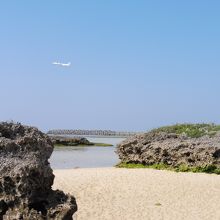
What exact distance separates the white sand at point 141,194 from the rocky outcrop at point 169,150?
1.22 meters

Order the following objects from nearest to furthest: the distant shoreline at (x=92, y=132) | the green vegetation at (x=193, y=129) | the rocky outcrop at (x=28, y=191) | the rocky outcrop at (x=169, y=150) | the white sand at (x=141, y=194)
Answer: the rocky outcrop at (x=28, y=191) < the white sand at (x=141, y=194) < the rocky outcrop at (x=169, y=150) < the green vegetation at (x=193, y=129) < the distant shoreline at (x=92, y=132)

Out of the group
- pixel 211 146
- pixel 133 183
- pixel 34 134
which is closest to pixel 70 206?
pixel 34 134

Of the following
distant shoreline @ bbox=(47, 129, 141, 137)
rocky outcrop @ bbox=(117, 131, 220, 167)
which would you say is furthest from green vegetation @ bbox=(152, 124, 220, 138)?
distant shoreline @ bbox=(47, 129, 141, 137)

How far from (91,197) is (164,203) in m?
2.08

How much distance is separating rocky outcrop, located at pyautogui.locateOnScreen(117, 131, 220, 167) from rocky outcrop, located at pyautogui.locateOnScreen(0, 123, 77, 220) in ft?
44.6

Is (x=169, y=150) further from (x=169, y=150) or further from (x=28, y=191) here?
(x=28, y=191)

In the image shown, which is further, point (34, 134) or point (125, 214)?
point (125, 214)

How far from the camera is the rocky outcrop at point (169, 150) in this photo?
21.1 metres

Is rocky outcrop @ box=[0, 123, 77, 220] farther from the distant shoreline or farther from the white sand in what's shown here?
the distant shoreline

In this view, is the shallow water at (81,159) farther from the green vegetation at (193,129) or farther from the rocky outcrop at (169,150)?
the green vegetation at (193,129)

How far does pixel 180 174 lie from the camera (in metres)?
19.9

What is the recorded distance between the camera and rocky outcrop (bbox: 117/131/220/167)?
21.1m

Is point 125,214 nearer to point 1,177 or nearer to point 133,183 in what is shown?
point 133,183

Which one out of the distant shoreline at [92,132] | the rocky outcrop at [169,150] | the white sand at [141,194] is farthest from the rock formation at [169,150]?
the distant shoreline at [92,132]
